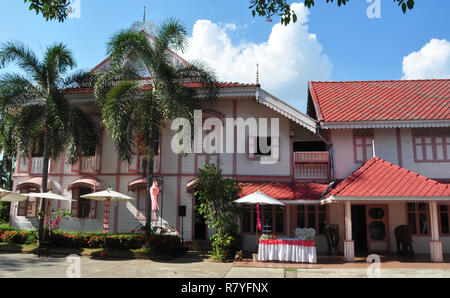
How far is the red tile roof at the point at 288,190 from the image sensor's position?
46.0 feet

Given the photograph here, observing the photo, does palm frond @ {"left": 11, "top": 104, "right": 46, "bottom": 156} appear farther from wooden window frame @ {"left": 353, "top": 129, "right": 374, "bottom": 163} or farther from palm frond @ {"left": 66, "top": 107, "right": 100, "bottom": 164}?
→ wooden window frame @ {"left": 353, "top": 129, "right": 374, "bottom": 163}

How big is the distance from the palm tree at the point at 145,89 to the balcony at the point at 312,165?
188 inches

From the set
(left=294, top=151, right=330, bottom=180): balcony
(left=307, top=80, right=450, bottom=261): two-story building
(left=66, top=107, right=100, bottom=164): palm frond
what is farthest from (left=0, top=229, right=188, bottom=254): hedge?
(left=307, top=80, right=450, bottom=261): two-story building

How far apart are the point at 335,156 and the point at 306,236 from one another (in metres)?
4.34

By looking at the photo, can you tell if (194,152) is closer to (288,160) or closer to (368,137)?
(288,160)

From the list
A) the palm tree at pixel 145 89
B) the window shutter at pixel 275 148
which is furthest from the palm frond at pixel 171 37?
the window shutter at pixel 275 148

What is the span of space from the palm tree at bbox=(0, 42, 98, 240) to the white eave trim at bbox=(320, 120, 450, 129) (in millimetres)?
10601

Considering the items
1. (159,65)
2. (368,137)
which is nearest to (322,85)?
(368,137)

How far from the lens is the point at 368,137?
1519 cm

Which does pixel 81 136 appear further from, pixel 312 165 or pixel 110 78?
pixel 312 165

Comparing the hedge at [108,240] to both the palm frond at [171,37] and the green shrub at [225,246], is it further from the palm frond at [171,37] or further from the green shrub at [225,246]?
the palm frond at [171,37]

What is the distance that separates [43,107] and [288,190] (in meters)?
11.1

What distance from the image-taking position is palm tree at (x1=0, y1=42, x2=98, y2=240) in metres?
14.4

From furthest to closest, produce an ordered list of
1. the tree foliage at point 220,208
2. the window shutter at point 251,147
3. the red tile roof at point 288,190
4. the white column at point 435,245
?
the window shutter at point 251,147, the red tile roof at point 288,190, the tree foliage at point 220,208, the white column at point 435,245
